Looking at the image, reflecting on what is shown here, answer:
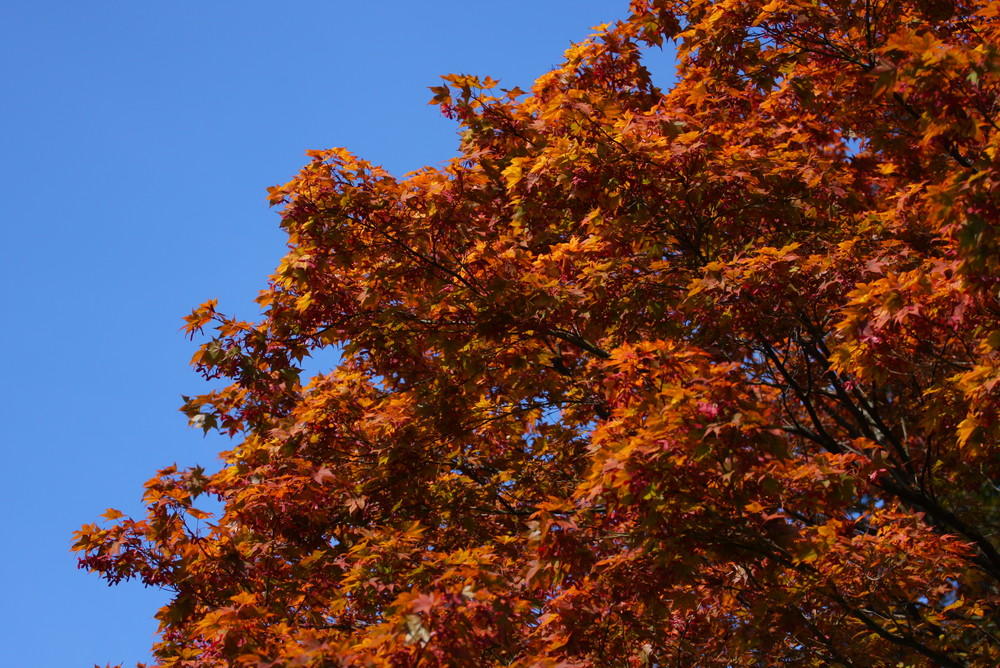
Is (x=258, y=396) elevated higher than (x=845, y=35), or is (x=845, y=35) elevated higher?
(x=845, y=35)

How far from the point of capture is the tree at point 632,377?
6367mm

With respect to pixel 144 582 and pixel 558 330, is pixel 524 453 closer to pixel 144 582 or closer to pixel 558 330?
pixel 558 330

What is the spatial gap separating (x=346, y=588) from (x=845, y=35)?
29.9 ft

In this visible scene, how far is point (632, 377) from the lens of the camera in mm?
6918

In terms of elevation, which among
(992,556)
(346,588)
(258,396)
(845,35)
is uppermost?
(845,35)

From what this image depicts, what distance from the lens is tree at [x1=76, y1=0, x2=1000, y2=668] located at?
6.37 m

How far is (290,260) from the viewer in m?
9.00

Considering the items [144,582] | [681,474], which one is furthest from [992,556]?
[144,582]

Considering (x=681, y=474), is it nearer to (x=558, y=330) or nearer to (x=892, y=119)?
(x=558, y=330)

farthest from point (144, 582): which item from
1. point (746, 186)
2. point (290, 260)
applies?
point (746, 186)

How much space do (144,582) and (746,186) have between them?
703 centimetres

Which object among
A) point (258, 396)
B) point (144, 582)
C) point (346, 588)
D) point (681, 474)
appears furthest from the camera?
point (258, 396)

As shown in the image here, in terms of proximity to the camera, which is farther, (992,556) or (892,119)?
(892,119)

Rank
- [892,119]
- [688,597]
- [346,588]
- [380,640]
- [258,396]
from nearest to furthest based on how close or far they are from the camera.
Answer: [380,640]
[688,597]
[346,588]
[258,396]
[892,119]
